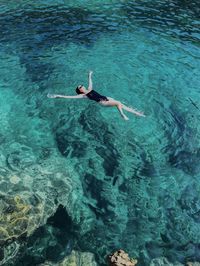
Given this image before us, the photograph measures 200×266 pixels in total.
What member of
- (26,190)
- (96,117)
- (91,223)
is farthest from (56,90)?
(91,223)

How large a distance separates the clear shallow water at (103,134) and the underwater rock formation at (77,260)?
0.27 meters

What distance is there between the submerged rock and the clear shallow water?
0.54m

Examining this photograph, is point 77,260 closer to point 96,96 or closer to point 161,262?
point 161,262

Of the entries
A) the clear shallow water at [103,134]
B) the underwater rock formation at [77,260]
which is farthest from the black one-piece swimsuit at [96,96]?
the underwater rock formation at [77,260]

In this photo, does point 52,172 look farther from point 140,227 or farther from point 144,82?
point 144,82

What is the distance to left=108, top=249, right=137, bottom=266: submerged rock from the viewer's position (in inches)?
533

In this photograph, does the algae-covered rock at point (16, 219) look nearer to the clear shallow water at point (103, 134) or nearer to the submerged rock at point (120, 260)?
the clear shallow water at point (103, 134)

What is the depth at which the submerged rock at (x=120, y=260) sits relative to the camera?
13.5 m

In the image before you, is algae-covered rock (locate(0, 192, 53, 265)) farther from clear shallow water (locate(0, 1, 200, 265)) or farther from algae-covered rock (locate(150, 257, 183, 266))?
algae-covered rock (locate(150, 257, 183, 266))

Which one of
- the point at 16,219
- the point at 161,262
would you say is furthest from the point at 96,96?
the point at 161,262

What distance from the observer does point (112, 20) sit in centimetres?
3291

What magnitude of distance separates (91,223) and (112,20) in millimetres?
22470

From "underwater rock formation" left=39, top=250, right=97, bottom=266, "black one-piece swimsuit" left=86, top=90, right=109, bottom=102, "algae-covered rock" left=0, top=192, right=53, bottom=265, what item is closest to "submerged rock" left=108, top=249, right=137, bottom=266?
"underwater rock formation" left=39, top=250, right=97, bottom=266

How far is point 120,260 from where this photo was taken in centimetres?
1361
